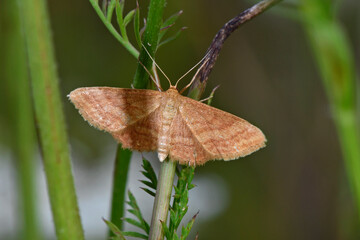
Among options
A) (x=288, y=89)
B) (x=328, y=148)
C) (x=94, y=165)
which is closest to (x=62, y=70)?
(x=94, y=165)

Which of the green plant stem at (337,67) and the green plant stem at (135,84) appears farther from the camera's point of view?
the green plant stem at (337,67)

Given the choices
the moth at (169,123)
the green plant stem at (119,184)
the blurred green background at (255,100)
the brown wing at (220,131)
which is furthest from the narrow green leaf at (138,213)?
the blurred green background at (255,100)

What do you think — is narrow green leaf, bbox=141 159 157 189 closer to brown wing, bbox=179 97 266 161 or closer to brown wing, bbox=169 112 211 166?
brown wing, bbox=169 112 211 166

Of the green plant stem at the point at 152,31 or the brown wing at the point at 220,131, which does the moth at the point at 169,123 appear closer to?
the brown wing at the point at 220,131

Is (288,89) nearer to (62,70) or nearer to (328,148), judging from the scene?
(328,148)

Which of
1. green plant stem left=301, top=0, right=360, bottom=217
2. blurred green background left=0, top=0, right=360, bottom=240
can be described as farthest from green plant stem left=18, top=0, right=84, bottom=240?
blurred green background left=0, top=0, right=360, bottom=240
